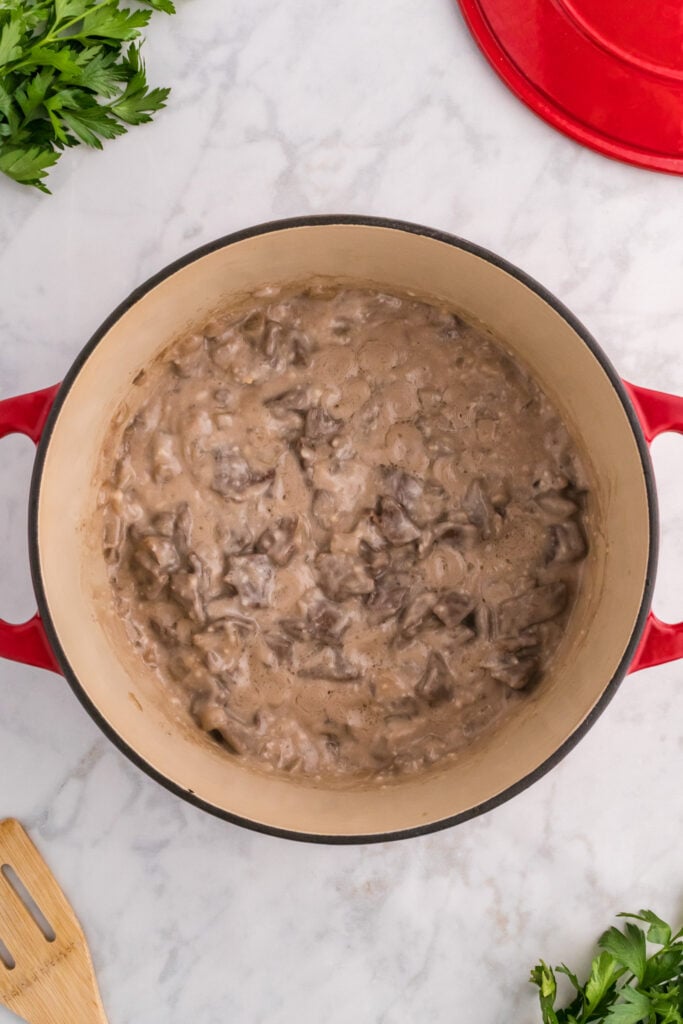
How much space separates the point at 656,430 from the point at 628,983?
1039mm

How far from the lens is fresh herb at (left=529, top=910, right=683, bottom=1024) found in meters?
1.76

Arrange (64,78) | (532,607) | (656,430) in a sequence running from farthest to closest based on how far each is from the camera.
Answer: (532,607) → (64,78) → (656,430)

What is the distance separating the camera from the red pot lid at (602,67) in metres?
1.76

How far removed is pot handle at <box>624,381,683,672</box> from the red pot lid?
51 cm

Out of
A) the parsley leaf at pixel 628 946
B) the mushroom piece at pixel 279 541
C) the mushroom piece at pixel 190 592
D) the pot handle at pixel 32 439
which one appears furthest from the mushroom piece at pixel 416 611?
the parsley leaf at pixel 628 946

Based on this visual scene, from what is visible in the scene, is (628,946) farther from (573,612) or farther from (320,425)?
(320,425)

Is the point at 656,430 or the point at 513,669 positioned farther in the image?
the point at 513,669

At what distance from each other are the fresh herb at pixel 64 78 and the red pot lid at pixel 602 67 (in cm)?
59

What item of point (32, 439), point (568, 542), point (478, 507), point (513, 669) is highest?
point (32, 439)

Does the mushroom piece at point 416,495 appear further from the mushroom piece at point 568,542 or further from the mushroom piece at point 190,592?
the mushroom piece at point 190,592

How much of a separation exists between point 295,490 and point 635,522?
557 millimetres

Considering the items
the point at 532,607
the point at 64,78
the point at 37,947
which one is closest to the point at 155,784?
the point at 37,947

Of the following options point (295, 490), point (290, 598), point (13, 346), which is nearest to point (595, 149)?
point (295, 490)

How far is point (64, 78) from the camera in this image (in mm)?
1672
